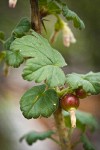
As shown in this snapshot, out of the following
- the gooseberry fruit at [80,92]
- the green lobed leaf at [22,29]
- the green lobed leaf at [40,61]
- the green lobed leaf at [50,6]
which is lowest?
the gooseberry fruit at [80,92]

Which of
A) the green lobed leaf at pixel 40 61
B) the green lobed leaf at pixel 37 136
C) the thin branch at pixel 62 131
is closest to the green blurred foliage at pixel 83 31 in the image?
the green lobed leaf at pixel 37 136

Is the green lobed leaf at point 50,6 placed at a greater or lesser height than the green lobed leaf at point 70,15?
greater

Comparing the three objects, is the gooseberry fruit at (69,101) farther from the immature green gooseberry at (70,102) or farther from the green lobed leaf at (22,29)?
the green lobed leaf at (22,29)

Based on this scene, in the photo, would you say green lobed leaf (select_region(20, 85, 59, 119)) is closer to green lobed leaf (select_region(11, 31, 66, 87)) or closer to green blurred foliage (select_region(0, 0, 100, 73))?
green lobed leaf (select_region(11, 31, 66, 87))

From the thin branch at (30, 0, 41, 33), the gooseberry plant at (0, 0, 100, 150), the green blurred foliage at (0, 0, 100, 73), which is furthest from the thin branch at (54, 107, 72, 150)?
the green blurred foliage at (0, 0, 100, 73)

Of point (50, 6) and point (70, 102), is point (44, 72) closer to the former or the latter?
point (70, 102)
